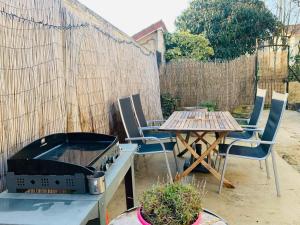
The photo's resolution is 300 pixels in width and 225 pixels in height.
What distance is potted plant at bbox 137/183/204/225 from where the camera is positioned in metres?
1.30

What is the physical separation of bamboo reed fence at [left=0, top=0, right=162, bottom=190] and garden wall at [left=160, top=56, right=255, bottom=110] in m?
5.17

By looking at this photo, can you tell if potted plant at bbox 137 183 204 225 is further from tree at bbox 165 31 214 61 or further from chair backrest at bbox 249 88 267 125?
tree at bbox 165 31 214 61

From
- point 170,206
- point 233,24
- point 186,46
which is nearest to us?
point 170,206

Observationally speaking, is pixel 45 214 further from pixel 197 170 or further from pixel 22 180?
pixel 197 170

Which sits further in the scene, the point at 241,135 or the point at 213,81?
the point at 213,81

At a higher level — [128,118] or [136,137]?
[128,118]

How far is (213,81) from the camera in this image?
8852mm

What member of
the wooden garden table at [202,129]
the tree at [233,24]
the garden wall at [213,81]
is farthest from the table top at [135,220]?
the tree at [233,24]

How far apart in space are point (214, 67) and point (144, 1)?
21.8 feet

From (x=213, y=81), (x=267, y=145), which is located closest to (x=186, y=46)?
(x=213, y=81)

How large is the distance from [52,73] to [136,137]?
1.97 meters

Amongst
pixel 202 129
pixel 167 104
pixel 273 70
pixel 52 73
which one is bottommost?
pixel 167 104

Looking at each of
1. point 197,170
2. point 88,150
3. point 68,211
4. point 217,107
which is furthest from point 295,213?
point 217,107

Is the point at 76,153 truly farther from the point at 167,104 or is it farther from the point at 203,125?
the point at 167,104
